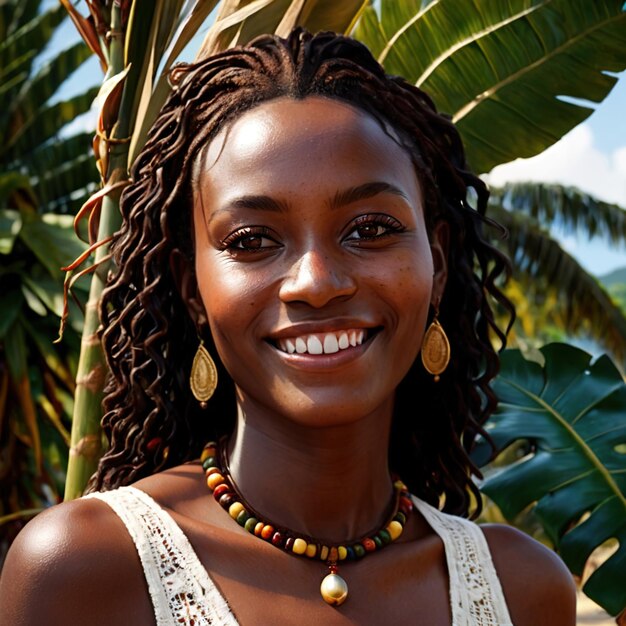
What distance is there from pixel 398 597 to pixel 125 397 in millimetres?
771

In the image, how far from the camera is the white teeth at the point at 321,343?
196 cm

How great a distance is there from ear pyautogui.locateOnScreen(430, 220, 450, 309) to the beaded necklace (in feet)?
1.70

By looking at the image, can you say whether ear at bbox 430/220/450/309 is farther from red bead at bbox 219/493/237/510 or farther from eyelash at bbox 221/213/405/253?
red bead at bbox 219/493/237/510

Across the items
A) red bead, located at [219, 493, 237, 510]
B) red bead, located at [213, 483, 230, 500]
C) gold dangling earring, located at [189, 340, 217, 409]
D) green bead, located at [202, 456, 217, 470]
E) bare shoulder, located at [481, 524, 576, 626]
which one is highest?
gold dangling earring, located at [189, 340, 217, 409]

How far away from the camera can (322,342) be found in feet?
6.44

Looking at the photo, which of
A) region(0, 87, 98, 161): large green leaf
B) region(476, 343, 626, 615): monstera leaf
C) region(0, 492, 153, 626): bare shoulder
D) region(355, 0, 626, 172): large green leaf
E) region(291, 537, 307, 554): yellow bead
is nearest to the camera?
region(0, 492, 153, 626): bare shoulder

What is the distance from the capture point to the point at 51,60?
9.95 meters

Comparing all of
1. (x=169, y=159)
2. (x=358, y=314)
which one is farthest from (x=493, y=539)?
(x=169, y=159)

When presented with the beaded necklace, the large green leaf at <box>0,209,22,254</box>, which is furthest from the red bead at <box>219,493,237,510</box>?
the large green leaf at <box>0,209,22,254</box>

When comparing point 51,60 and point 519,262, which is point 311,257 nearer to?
point 51,60

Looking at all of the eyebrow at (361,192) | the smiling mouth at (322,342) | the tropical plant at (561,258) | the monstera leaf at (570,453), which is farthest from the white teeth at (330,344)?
the tropical plant at (561,258)

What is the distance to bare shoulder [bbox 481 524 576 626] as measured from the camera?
90.3 inches

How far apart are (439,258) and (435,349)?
21 centimetres

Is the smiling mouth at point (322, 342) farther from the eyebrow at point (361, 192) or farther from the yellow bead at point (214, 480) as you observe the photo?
the yellow bead at point (214, 480)
